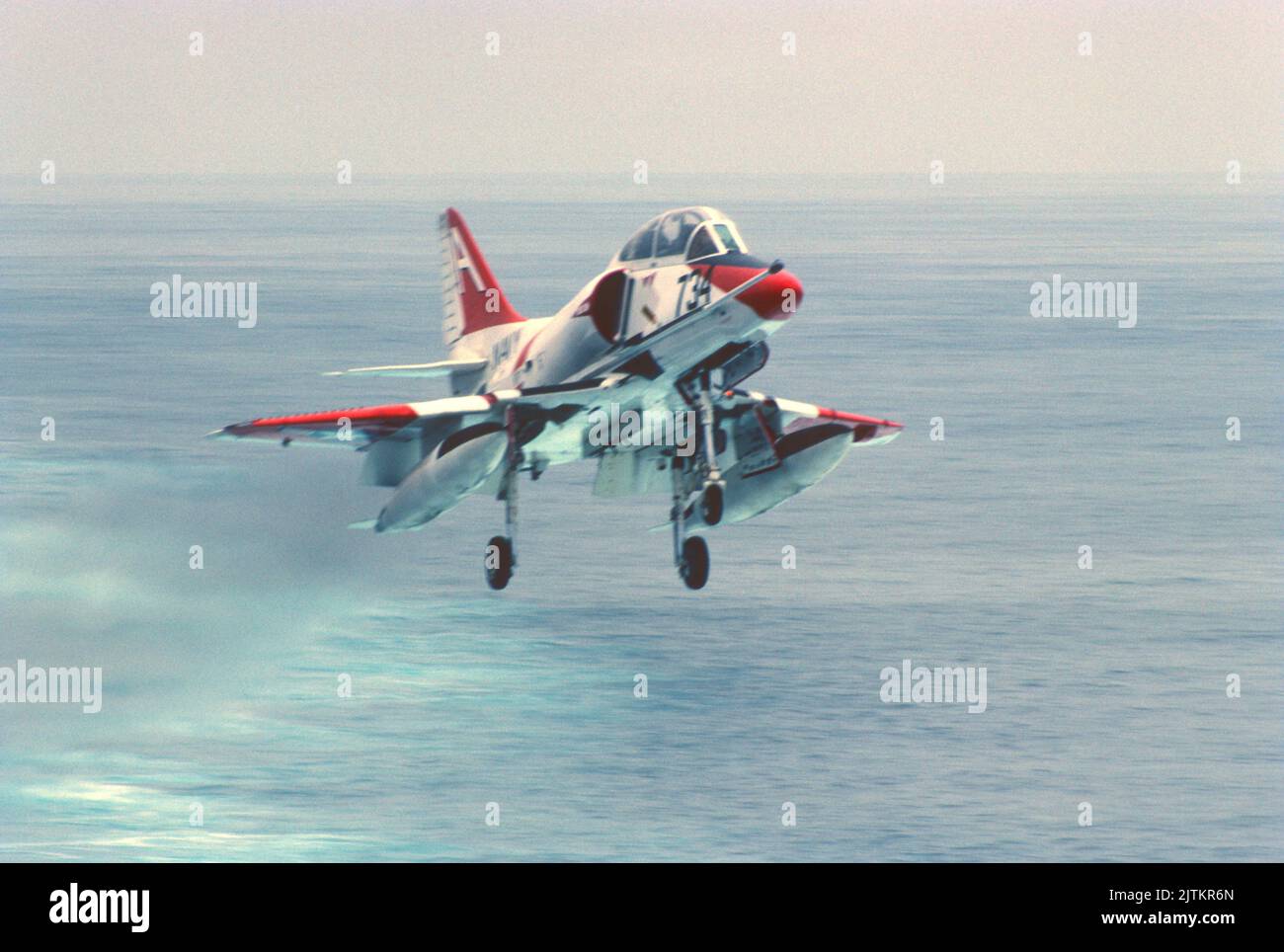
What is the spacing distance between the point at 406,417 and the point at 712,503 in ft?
27.5

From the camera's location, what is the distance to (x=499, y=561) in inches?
1719

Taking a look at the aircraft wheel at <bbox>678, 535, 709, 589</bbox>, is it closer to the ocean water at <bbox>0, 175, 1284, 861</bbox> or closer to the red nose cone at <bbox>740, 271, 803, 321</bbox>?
the red nose cone at <bbox>740, 271, 803, 321</bbox>

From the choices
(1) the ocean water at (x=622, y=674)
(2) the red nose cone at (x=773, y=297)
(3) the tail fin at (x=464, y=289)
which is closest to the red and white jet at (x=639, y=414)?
(2) the red nose cone at (x=773, y=297)

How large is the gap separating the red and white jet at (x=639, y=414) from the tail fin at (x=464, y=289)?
2.93 metres

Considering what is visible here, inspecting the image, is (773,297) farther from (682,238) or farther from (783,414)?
(783,414)

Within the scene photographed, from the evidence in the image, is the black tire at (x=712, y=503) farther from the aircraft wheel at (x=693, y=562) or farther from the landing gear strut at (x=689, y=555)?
the aircraft wheel at (x=693, y=562)

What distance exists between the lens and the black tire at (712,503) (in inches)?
1519

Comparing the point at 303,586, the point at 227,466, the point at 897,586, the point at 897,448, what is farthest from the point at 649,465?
the point at 897,448

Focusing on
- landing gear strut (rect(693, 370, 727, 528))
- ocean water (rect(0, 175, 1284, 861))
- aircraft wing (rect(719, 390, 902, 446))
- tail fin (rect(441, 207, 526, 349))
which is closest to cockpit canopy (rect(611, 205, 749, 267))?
landing gear strut (rect(693, 370, 727, 528))

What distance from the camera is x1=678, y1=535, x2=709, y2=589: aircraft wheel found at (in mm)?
41594

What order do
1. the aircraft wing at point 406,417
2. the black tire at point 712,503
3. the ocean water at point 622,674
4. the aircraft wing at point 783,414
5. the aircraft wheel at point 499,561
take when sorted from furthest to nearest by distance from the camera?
the ocean water at point 622,674, the aircraft wing at point 783,414, the aircraft wheel at point 499,561, the aircraft wing at point 406,417, the black tire at point 712,503

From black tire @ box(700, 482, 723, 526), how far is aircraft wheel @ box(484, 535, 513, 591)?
663cm
